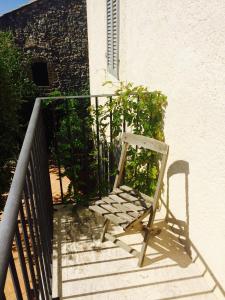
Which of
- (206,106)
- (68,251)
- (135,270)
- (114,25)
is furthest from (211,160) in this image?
(114,25)

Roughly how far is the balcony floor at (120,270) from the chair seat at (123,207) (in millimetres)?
429

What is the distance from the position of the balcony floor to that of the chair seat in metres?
0.43

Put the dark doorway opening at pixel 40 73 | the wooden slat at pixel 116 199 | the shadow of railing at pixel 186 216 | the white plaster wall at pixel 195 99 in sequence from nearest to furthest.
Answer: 1. the white plaster wall at pixel 195 99
2. the shadow of railing at pixel 186 216
3. the wooden slat at pixel 116 199
4. the dark doorway opening at pixel 40 73

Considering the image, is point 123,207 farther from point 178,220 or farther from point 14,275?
point 14,275

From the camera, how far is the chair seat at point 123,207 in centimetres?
266

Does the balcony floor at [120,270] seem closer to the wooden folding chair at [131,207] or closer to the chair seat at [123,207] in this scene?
the wooden folding chair at [131,207]

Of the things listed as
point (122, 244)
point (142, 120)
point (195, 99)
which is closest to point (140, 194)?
point (122, 244)

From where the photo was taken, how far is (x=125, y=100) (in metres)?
3.16

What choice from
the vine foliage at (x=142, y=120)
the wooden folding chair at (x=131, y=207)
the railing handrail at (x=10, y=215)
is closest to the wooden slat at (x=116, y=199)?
the wooden folding chair at (x=131, y=207)

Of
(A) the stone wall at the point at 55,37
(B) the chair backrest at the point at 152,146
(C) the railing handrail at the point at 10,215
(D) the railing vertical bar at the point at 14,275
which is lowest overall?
(B) the chair backrest at the point at 152,146

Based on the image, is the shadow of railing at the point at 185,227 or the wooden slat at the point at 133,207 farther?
the wooden slat at the point at 133,207

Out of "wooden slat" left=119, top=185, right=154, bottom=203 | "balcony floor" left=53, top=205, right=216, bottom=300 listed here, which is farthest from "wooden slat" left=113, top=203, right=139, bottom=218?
"balcony floor" left=53, top=205, right=216, bottom=300

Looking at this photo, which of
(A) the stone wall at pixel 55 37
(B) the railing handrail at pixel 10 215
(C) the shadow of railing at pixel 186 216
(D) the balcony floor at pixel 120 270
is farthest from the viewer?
(A) the stone wall at pixel 55 37

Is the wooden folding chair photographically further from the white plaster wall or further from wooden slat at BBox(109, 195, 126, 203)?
the white plaster wall
